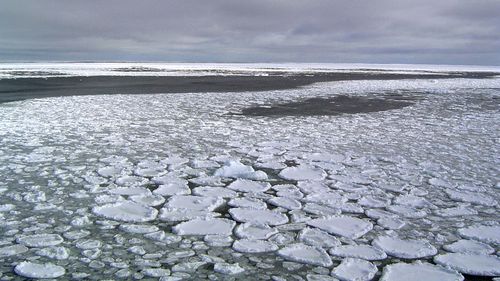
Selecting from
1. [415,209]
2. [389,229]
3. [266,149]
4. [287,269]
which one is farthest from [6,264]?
[266,149]

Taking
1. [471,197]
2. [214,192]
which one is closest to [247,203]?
[214,192]

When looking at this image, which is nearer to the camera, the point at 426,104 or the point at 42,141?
the point at 42,141

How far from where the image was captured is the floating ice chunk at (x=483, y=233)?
3252 mm

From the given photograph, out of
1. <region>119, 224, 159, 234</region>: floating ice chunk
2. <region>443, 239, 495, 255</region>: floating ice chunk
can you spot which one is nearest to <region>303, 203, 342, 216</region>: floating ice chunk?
<region>443, 239, 495, 255</region>: floating ice chunk

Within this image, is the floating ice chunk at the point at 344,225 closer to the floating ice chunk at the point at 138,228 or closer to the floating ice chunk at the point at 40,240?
the floating ice chunk at the point at 138,228

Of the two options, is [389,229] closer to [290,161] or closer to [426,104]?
[290,161]

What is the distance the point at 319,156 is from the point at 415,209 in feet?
7.36

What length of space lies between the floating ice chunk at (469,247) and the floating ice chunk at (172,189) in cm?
256

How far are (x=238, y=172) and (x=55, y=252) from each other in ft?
8.33

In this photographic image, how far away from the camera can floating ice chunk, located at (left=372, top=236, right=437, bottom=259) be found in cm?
299

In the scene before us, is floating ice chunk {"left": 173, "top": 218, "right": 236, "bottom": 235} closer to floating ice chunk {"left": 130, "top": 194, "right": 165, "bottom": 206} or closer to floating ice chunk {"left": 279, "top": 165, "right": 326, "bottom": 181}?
floating ice chunk {"left": 130, "top": 194, "right": 165, "bottom": 206}

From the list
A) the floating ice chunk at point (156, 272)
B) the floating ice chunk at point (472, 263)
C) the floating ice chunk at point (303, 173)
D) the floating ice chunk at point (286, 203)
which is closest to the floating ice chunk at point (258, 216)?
the floating ice chunk at point (286, 203)

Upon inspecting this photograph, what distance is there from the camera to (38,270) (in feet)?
8.68

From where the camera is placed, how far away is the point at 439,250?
306 cm
